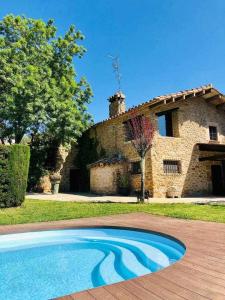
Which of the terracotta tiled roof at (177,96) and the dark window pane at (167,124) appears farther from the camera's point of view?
the dark window pane at (167,124)

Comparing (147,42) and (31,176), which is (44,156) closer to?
(31,176)

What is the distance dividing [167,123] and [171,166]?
3.37m

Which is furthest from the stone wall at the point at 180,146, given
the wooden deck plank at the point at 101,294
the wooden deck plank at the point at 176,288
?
the wooden deck plank at the point at 101,294

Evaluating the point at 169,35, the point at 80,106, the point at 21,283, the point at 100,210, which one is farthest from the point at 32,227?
the point at 80,106

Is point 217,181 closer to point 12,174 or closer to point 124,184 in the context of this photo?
point 124,184

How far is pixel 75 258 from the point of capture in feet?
20.9

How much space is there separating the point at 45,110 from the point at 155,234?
1499cm

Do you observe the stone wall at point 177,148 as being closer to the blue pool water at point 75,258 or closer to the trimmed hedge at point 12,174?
the trimmed hedge at point 12,174

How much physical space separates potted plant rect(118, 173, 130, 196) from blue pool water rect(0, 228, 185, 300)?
37.1ft

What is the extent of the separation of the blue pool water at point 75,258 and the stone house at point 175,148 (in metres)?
11.2

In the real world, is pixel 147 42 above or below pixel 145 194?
above

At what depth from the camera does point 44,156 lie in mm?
23422

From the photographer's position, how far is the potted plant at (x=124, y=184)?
1927cm

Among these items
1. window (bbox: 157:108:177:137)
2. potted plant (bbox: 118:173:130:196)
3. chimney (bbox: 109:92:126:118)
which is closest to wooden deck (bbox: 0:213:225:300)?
potted plant (bbox: 118:173:130:196)
